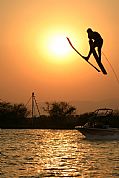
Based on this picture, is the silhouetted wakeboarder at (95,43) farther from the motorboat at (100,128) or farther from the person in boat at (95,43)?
the motorboat at (100,128)

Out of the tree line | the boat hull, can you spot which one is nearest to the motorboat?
the boat hull

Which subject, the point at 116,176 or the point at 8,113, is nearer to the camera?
the point at 116,176

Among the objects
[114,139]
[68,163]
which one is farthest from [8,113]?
[68,163]

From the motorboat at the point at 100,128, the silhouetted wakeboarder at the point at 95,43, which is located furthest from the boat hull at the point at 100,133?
the silhouetted wakeboarder at the point at 95,43

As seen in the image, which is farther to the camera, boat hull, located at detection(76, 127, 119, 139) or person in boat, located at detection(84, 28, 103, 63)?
boat hull, located at detection(76, 127, 119, 139)

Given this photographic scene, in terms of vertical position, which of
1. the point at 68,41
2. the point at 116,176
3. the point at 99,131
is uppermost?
the point at 68,41

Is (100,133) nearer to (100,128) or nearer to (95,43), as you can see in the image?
(100,128)

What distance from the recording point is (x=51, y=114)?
138 m

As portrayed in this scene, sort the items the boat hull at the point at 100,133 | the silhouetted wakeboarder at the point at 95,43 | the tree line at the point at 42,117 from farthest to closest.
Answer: the tree line at the point at 42,117, the boat hull at the point at 100,133, the silhouetted wakeboarder at the point at 95,43

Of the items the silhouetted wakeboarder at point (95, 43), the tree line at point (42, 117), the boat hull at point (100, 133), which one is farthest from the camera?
the tree line at point (42, 117)

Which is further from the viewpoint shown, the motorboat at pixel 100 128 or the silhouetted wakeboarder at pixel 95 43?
the motorboat at pixel 100 128

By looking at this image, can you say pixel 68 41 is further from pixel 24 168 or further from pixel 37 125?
pixel 37 125

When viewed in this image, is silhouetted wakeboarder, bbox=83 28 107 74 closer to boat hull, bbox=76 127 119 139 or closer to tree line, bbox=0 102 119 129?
boat hull, bbox=76 127 119 139

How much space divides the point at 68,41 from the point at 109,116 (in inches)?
908
